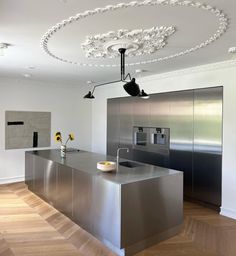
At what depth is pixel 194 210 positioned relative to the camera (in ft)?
13.7

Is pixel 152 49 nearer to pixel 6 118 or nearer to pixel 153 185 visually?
pixel 153 185

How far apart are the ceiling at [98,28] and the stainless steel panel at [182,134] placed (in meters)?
0.79

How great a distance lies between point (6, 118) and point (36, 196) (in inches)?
78.5

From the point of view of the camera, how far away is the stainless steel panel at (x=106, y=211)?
2.67m

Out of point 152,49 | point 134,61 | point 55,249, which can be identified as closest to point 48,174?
point 55,249

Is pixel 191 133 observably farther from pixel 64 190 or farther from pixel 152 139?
pixel 64 190

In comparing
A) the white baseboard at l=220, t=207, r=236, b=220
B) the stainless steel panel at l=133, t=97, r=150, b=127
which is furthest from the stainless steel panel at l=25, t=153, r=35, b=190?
the white baseboard at l=220, t=207, r=236, b=220

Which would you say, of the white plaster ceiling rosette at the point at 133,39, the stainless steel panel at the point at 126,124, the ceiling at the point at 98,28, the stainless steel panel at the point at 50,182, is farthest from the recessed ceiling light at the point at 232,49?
the stainless steel panel at the point at 50,182

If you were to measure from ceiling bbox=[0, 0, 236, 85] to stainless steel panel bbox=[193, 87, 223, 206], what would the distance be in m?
0.65

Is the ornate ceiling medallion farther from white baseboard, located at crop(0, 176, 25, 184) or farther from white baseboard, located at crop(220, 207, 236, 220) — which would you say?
white baseboard, located at crop(0, 176, 25, 184)

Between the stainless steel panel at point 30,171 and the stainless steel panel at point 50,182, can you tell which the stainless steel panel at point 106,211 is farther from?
the stainless steel panel at point 30,171

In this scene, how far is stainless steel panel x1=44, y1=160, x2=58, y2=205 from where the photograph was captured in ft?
13.1

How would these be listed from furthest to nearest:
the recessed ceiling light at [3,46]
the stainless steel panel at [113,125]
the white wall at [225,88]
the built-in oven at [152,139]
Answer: the stainless steel panel at [113,125] < the built-in oven at [152,139] < the white wall at [225,88] < the recessed ceiling light at [3,46]

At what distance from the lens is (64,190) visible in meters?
3.72
